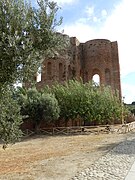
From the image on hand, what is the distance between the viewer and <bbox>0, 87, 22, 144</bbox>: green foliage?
784 centimetres

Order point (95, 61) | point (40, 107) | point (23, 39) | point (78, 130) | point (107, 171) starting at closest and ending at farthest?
point (23, 39), point (107, 171), point (40, 107), point (78, 130), point (95, 61)

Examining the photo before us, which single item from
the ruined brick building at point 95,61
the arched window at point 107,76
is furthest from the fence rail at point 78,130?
the arched window at point 107,76

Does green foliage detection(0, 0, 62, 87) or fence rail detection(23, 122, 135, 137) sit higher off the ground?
green foliage detection(0, 0, 62, 87)

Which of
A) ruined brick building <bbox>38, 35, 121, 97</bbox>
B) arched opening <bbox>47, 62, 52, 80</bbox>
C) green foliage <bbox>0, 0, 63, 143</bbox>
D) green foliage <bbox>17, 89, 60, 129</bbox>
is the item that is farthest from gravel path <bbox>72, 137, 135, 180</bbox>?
ruined brick building <bbox>38, 35, 121, 97</bbox>

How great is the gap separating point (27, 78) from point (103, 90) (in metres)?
27.9

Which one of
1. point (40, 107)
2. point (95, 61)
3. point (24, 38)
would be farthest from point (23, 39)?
point (95, 61)

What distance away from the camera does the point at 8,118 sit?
8211 millimetres

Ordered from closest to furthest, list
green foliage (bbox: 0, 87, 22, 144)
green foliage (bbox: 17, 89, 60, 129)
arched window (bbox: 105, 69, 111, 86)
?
green foliage (bbox: 0, 87, 22, 144)
green foliage (bbox: 17, 89, 60, 129)
arched window (bbox: 105, 69, 111, 86)

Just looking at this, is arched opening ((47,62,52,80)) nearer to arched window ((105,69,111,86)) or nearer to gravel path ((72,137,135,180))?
arched window ((105,69,111,86))

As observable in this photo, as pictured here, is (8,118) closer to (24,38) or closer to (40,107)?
(24,38)

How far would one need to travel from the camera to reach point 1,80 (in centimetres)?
693

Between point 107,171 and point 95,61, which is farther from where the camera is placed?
point 95,61

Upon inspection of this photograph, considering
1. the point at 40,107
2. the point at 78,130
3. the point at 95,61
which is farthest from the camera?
the point at 95,61

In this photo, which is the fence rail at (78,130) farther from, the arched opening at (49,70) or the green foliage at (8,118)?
the green foliage at (8,118)
